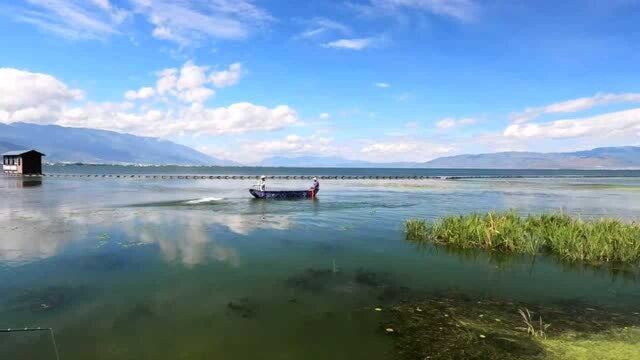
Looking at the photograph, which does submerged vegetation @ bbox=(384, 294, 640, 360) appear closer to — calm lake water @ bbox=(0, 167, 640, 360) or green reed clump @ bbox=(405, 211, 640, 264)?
calm lake water @ bbox=(0, 167, 640, 360)

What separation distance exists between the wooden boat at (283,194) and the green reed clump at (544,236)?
2810cm

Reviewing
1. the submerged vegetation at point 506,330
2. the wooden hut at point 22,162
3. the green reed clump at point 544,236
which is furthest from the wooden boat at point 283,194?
the wooden hut at point 22,162

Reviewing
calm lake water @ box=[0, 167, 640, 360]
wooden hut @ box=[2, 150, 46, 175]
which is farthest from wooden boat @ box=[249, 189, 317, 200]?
wooden hut @ box=[2, 150, 46, 175]

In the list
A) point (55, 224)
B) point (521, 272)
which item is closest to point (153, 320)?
point (521, 272)

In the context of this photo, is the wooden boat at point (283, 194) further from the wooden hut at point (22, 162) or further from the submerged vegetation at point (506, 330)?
the wooden hut at point (22, 162)

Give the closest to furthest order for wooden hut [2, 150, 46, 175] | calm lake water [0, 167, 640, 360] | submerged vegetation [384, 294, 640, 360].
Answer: submerged vegetation [384, 294, 640, 360] → calm lake water [0, 167, 640, 360] → wooden hut [2, 150, 46, 175]

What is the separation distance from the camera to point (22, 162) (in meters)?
98.4

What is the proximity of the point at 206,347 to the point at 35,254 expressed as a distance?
1479cm

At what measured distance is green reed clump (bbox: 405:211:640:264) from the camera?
22892 millimetres

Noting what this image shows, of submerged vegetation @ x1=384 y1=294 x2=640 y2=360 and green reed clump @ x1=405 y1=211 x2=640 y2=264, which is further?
green reed clump @ x1=405 y1=211 x2=640 y2=264

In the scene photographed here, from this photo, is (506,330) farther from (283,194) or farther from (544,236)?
(283,194)

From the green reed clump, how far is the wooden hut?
319 feet

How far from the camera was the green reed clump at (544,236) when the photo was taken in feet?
75.1

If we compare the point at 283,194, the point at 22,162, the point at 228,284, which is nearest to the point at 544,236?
the point at 228,284
